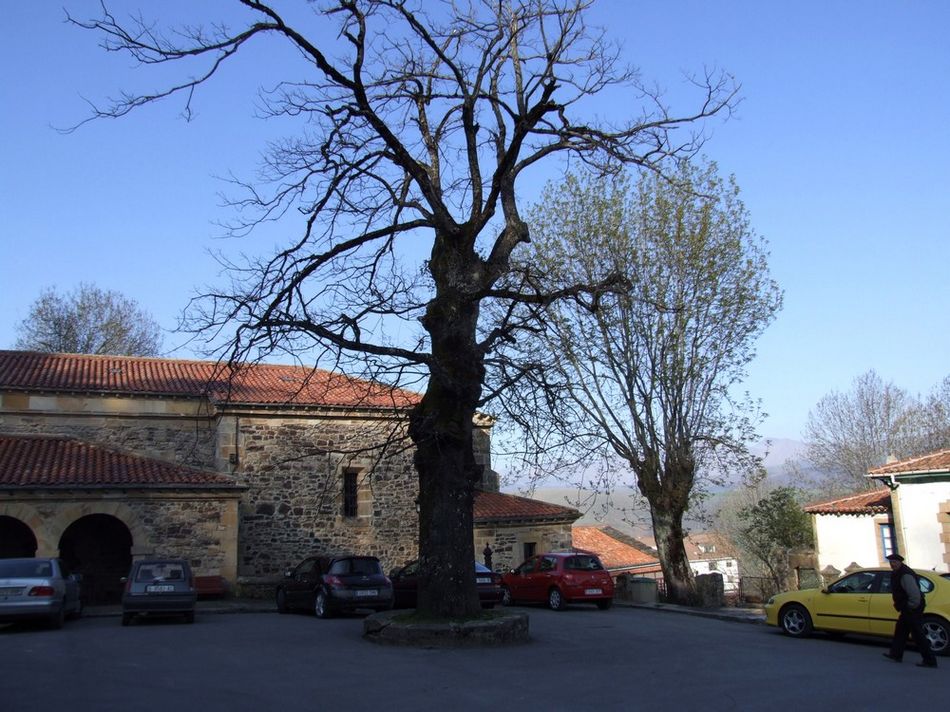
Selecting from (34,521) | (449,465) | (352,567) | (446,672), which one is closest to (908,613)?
(446,672)

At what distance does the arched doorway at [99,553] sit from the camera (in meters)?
24.5

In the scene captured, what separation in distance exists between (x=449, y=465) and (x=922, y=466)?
1530 cm

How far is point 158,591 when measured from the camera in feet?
57.4

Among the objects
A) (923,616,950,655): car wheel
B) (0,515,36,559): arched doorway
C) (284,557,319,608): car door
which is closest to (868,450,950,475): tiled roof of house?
(923,616,950,655): car wheel

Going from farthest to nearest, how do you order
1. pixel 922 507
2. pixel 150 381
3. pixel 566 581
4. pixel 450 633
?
1. pixel 150 381
2. pixel 922 507
3. pixel 566 581
4. pixel 450 633

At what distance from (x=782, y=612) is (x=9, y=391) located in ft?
76.3

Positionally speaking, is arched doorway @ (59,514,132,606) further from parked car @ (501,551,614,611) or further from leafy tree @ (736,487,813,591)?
leafy tree @ (736,487,813,591)

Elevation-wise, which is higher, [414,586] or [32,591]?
[32,591]

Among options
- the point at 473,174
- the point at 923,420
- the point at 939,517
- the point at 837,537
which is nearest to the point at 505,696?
the point at 473,174

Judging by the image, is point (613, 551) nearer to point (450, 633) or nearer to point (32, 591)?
point (450, 633)

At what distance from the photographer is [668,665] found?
1153cm

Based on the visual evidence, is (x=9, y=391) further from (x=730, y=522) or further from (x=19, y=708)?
(x=730, y=522)

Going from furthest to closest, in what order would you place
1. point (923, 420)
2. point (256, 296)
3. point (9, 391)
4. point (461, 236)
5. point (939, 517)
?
point (923, 420) < point (9, 391) < point (939, 517) < point (461, 236) < point (256, 296)

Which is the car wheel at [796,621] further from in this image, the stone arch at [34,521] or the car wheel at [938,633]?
the stone arch at [34,521]
